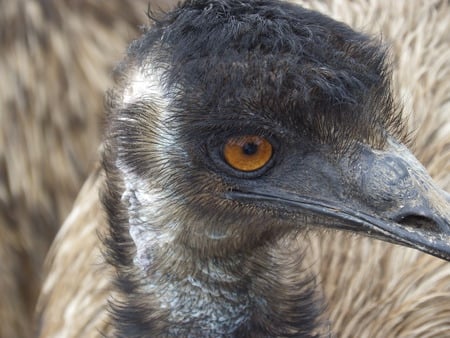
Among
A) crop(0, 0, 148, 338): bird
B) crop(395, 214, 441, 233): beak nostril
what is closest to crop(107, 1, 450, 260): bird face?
crop(395, 214, 441, 233): beak nostril

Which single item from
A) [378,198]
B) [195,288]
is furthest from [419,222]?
[195,288]

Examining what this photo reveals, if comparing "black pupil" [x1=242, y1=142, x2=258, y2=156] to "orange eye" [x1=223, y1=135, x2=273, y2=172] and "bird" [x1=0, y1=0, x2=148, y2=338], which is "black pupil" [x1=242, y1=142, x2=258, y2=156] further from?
"bird" [x1=0, y1=0, x2=148, y2=338]

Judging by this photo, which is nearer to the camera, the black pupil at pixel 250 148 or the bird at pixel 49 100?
the black pupil at pixel 250 148

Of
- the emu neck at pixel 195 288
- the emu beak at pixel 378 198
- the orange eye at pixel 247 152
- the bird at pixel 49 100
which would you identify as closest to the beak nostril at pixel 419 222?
the emu beak at pixel 378 198

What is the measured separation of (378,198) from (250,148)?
0.82ft

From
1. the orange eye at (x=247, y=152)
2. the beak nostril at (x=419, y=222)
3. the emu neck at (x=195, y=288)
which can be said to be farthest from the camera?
the emu neck at (x=195, y=288)

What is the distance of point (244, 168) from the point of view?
2.38 m

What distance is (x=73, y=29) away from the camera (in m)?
3.54

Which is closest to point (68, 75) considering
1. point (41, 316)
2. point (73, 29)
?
point (73, 29)

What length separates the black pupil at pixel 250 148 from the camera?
2318 millimetres

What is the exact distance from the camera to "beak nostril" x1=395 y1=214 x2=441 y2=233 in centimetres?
219

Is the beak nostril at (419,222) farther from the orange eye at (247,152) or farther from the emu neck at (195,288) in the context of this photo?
the emu neck at (195,288)

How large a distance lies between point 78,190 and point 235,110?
1.45m

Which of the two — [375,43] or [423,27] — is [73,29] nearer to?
[423,27]
